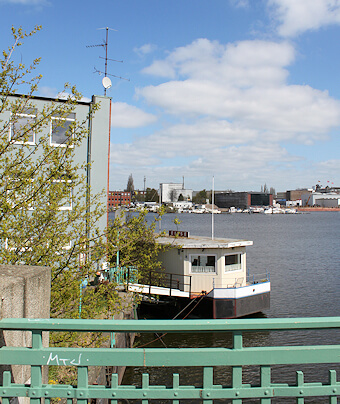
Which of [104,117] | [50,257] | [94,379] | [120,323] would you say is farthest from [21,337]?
[104,117]

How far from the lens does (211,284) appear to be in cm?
2338

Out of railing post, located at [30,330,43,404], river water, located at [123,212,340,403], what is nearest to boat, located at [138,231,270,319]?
river water, located at [123,212,340,403]

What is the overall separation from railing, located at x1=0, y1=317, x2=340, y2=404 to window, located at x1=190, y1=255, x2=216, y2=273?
20.8 metres

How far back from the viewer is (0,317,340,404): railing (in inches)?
108

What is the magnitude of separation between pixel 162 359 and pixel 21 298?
135 centimetres

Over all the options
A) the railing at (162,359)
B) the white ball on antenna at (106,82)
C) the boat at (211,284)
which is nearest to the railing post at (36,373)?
the railing at (162,359)

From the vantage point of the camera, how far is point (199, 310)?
22375 millimetres

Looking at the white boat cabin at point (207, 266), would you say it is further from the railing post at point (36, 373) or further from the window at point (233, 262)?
the railing post at point (36, 373)

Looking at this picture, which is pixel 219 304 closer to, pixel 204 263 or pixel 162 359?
pixel 204 263

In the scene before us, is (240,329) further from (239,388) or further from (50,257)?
(50,257)

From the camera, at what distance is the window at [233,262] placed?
936 inches

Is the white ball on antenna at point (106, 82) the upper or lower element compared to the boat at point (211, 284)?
upper

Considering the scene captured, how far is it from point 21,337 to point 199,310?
19881 millimetres

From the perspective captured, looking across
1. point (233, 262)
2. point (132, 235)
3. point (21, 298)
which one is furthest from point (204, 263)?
point (21, 298)
